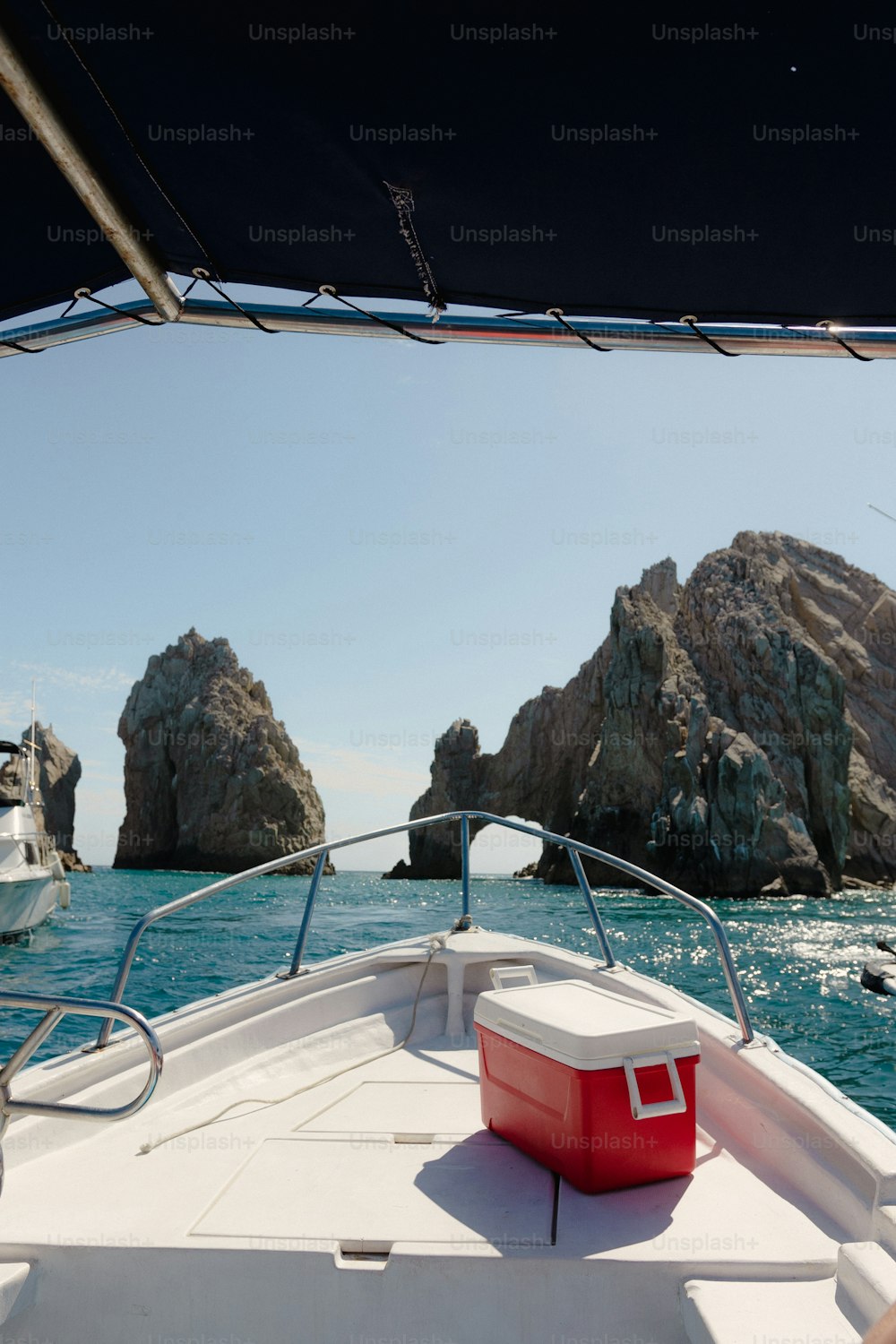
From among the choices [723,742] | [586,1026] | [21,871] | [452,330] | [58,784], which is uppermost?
[452,330]

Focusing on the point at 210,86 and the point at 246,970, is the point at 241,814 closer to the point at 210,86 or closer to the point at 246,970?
the point at 246,970

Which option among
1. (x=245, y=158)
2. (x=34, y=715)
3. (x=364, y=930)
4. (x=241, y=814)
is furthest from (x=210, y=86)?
(x=241, y=814)

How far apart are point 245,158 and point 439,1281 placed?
2.88 m

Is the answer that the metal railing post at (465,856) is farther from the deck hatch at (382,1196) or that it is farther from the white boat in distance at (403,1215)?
the deck hatch at (382,1196)

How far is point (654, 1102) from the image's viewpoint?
6.77 feet

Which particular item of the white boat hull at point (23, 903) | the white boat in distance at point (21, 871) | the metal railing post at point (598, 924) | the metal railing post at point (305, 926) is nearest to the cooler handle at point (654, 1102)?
the metal railing post at point (598, 924)

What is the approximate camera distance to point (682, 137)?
1969 mm

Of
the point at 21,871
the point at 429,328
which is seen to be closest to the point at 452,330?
the point at 429,328

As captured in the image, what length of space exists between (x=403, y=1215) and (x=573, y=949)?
59.9ft

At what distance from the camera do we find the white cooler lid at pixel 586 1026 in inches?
79.4

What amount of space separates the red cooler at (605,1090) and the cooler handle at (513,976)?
948mm

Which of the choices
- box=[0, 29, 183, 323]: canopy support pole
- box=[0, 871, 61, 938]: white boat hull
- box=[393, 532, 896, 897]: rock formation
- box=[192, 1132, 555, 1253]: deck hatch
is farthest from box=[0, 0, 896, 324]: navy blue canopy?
box=[393, 532, 896, 897]: rock formation

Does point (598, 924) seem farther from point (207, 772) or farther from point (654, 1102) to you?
point (207, 772)

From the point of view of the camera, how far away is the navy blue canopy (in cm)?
176
